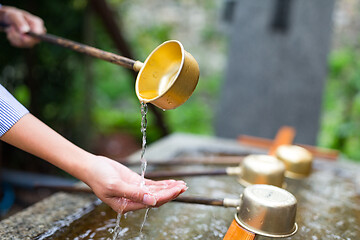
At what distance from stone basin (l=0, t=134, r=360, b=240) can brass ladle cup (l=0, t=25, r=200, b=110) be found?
0.66 meters

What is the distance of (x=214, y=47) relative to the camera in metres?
9.12

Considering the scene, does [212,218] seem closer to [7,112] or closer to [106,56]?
[106,56]

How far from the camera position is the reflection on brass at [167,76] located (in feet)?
4.29

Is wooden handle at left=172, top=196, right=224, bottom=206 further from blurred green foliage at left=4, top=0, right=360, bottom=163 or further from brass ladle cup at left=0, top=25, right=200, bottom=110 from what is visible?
blurred green foliage at left=4, top=0, right=360, bottom=163

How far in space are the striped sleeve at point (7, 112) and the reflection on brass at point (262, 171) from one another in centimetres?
133

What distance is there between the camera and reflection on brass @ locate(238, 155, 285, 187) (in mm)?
1951

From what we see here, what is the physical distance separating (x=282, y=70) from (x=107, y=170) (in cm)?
356

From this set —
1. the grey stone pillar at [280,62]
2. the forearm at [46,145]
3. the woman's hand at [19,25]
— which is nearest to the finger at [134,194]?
the forearm at [46,145]

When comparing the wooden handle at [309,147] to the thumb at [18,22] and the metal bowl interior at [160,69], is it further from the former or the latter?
the thumb at [18,22]

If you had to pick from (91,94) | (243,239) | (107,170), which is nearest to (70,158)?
(107,170)

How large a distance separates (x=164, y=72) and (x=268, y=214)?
762 mm

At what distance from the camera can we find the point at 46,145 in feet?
3.90

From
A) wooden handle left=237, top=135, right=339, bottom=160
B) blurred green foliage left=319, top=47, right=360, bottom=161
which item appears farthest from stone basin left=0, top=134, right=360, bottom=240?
blurred green foliage left=319, top=47, right=360, bottom=161

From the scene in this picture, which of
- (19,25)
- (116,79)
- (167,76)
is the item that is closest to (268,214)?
(167,76)
